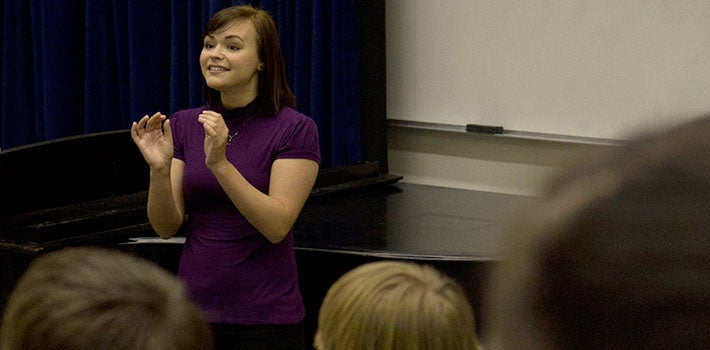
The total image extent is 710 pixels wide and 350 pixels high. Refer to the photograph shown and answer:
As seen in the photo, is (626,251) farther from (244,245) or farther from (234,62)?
(234,62)

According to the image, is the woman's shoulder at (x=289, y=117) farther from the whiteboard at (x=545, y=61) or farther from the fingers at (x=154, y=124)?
the whiteboard at (x=545, y=61)

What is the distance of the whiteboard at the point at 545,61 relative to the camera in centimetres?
362

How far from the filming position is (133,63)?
4.68 m

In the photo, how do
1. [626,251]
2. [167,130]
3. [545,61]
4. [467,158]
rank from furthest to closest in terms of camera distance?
1. [467,158]
2. [545,61]
3. [167,130]
4. [626,251]

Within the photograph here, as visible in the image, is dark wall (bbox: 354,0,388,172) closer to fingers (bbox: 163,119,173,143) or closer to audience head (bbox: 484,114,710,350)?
fingers (bbox: 163,119,173,143)

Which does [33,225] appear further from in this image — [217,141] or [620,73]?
[620,73]

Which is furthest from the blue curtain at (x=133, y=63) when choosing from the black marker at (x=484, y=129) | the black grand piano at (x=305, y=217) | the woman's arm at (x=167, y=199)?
the woman's arm at (x=167, y=199)

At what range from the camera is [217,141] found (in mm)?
2391

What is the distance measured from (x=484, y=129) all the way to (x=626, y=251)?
3.75 metres

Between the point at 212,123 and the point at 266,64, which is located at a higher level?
the point at 266,64

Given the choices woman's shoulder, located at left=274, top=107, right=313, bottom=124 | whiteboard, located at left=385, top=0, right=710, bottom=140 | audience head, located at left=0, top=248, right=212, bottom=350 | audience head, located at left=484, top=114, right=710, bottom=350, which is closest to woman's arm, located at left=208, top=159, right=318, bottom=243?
woman's shoulder, located at left=274, top=107, right=313, bottom=124

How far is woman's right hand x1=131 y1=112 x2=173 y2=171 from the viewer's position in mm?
2510

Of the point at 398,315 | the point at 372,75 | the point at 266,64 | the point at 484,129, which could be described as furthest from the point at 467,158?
the point at 398,315

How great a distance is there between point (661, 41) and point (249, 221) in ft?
6.01
